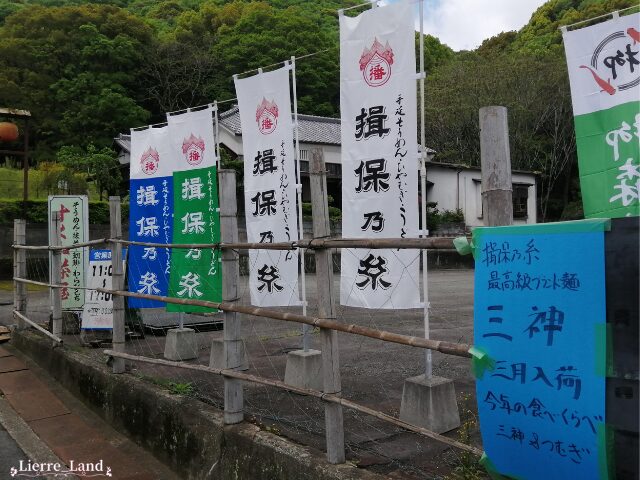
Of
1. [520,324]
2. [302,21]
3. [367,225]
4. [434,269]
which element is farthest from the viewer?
[302,21]

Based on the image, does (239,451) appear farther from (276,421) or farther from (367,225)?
(367,225)

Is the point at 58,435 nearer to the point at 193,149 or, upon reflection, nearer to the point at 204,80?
the point at 193,149

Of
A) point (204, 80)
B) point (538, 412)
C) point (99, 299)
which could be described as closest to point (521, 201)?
point (204, 80)

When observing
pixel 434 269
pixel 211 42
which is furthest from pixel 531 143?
pixel 211 42

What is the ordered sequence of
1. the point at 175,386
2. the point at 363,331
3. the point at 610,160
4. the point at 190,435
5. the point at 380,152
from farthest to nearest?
the point at 175,386 → the point at 380,152 → the point at 610,160 → the point at 190,435 → the point at 363,331

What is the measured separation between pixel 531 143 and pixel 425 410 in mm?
26006

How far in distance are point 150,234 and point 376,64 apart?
12.7 ft

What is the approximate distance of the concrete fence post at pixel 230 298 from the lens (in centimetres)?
359

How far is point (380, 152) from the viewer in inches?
A: 166

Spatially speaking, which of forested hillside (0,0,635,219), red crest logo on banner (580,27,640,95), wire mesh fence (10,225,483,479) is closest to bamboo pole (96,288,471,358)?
wire mesh fence (10,225,483,479)

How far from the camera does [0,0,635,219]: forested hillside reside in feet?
86.4

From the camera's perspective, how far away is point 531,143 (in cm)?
2705

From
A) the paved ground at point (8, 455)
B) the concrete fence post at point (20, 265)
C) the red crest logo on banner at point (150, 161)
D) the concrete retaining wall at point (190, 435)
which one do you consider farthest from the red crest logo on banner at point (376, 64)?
the concrete fence post at point (20, 265)

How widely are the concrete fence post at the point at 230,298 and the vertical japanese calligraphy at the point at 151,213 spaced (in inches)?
115
